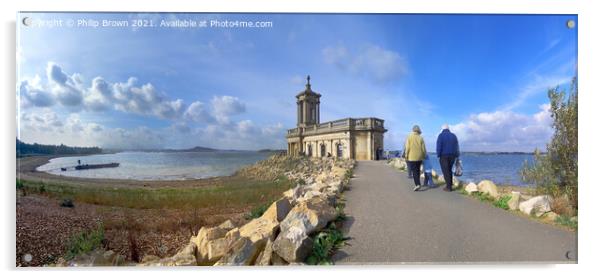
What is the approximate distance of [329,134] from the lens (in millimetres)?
3559

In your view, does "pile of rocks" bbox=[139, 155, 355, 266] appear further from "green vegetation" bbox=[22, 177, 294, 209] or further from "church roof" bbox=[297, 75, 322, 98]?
"church roof" bbox=[297, 75, 322, 98]

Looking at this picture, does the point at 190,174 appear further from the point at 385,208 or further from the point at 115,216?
the point at 385,208

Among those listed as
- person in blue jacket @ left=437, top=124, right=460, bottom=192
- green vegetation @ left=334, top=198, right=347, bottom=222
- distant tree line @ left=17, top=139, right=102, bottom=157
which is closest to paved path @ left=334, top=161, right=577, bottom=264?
green vegetation @ left=334, top=198, right=347, bottom=222

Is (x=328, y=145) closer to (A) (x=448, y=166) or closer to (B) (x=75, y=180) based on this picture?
(A) (x=448, y=166)

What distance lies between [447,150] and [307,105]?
1647 millimetres

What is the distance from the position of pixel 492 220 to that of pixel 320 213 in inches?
66.9

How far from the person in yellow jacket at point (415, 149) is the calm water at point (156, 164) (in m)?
1.73

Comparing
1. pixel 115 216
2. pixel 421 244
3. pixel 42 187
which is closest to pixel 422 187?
pixel 421 244

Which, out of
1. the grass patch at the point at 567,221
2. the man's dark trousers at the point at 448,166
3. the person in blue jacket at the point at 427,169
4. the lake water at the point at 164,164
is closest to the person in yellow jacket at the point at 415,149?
the person in blue jacket at the point at 427,169

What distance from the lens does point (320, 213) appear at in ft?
7.37

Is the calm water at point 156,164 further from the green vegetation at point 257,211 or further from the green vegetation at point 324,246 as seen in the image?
the green vegetation at point 324,246

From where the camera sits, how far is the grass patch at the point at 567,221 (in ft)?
7.81

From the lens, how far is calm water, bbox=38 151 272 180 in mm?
2318

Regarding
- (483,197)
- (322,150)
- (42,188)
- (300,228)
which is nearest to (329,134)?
(322,150)
